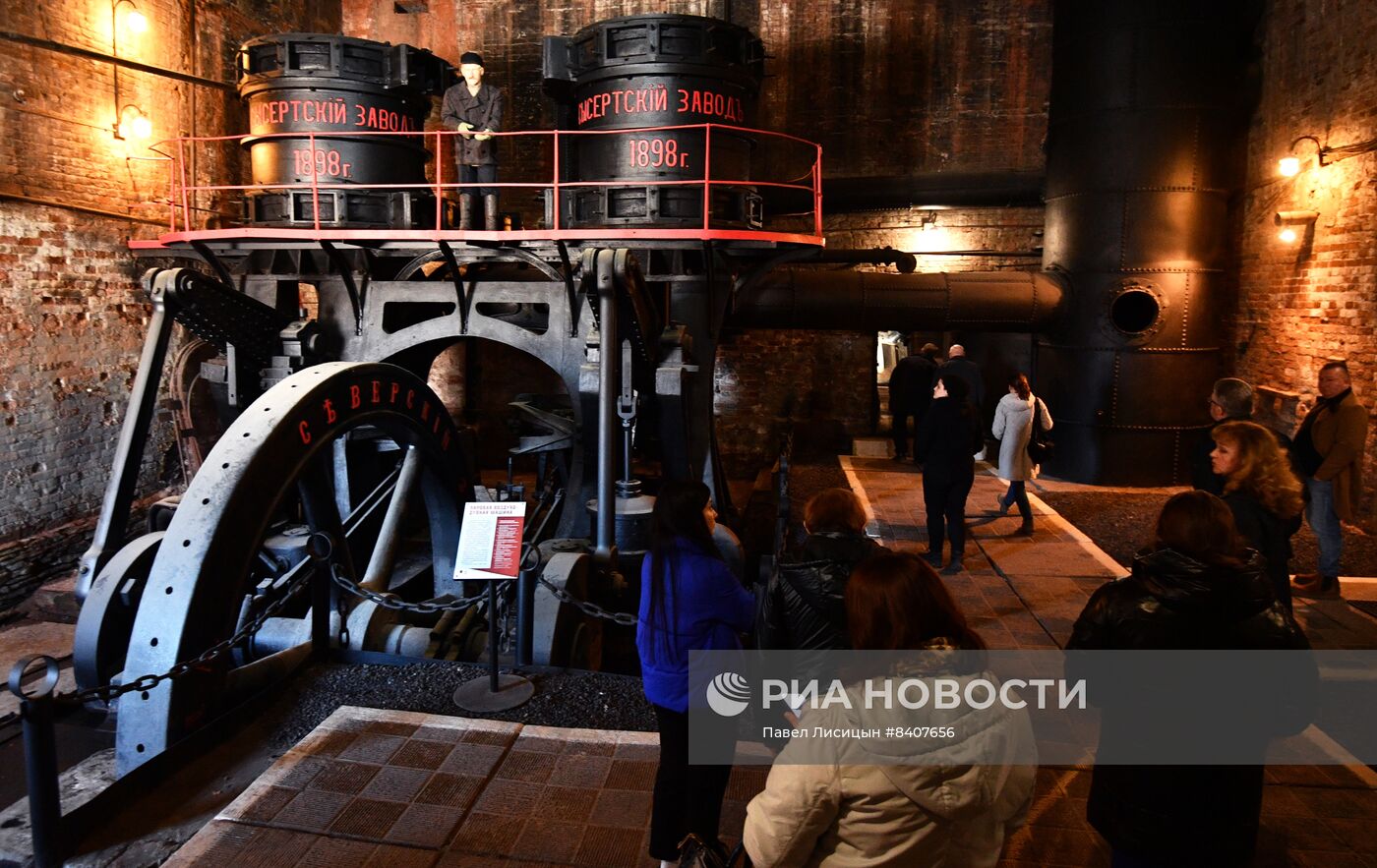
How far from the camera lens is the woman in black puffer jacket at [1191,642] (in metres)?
2.45

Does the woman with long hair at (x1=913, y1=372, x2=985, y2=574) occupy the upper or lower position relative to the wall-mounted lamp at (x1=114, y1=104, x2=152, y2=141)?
lower

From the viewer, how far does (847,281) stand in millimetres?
11758

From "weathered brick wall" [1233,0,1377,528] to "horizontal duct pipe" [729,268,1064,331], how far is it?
92.0 inches

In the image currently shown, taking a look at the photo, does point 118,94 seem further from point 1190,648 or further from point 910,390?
point 1190,648

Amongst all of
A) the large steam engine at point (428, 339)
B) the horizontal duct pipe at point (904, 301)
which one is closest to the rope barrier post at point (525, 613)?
the large steam engine at point (428, 339)

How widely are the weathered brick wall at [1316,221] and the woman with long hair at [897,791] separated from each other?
29.0ft

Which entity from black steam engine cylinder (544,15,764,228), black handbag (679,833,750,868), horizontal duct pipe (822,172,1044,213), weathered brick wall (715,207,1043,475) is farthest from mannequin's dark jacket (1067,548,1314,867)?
weathered brick wall (715,207,1043,475)

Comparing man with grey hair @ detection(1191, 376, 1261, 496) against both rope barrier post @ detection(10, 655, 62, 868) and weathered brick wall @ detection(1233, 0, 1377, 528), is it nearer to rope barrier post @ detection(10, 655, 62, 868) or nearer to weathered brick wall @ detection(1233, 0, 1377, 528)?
weathered brick wall @ detection(1233, 0, 1377, 528)

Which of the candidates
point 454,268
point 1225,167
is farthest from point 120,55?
point 1225,167

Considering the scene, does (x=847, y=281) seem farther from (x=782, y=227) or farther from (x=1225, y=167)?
(x=1225, y=167)

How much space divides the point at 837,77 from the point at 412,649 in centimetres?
1122

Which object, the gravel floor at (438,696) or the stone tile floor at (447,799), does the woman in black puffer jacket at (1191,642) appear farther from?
the gravel floor at (438,696)

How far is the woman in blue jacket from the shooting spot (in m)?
3.17

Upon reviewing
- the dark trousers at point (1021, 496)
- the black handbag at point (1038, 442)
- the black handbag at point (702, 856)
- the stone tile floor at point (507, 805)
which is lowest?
the stone tile floor at point (507, 805)
